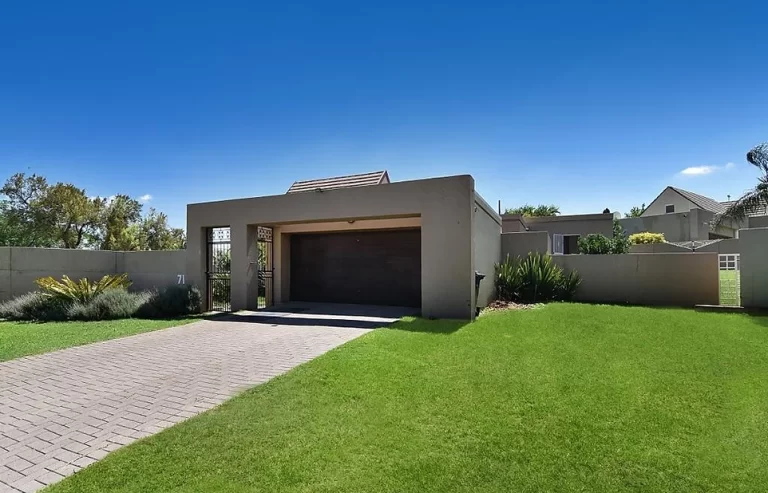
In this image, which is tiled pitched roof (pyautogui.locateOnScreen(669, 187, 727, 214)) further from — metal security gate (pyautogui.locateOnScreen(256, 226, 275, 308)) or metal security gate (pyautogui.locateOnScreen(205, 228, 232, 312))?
metal security gate (pyautogui.locateOnScreen(205, 228, 232, 312))

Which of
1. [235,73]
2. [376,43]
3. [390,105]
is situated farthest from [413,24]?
[235,73]

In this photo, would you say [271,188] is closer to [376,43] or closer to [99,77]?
[99,77]

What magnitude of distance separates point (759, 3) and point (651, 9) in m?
1.81

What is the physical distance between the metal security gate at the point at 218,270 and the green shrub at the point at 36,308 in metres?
4.15

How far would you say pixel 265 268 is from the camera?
48.8 ft

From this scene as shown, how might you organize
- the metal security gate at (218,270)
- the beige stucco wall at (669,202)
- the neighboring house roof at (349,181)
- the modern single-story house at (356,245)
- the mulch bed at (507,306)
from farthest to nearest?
the beige stucco wall at (669,202) < the neighboring house roof at (349,181) < the metal security gate at (218,270) < the mulch bed at (507,306) < the modern single-story house at (356,245)

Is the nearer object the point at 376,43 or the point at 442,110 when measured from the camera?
the point at 376,43

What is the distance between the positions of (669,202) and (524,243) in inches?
1308

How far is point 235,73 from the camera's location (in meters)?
11.1

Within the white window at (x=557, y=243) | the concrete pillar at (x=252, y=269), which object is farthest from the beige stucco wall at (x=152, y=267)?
the white window at (x=557, y=243)

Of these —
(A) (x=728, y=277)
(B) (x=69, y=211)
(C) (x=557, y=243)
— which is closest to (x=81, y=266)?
(B) (x=69, y=211)

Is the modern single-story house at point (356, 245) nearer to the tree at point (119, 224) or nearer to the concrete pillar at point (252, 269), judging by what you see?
the concrete pillar at point (252, 269)

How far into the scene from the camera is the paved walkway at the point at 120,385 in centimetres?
366

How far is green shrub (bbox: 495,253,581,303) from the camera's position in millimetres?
13289
